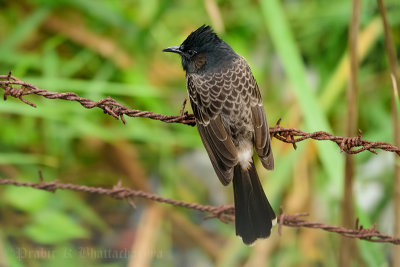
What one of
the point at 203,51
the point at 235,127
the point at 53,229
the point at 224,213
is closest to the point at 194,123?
the point at 235,127

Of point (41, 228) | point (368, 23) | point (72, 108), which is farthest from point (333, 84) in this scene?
point (41, 228)

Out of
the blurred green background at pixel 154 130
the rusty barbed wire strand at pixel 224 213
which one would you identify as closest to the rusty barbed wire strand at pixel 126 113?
the rusty barbed wire strand at pixel 224 213

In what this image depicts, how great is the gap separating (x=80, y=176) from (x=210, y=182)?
1308 mm

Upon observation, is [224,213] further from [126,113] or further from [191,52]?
[191,52]

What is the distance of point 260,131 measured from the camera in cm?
303

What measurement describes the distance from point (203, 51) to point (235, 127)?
53 centimetres

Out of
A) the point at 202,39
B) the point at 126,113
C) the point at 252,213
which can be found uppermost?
the point at 202,39

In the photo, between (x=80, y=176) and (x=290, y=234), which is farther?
(x=80, y=176)

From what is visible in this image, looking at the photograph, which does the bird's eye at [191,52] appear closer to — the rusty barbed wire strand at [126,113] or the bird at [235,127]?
the bird at [235,127]

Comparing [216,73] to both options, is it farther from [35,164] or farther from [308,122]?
[35,164]

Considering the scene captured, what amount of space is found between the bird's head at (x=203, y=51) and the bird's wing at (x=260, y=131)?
255 millimetres

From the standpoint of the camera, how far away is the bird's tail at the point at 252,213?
115 inches

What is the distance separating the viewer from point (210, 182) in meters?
5.90

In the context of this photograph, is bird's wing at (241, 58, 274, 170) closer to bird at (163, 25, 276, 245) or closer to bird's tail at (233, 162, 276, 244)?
bird at (163, 25, 276, 245)
